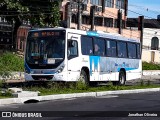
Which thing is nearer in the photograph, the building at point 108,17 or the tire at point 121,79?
the tire at point 121,79

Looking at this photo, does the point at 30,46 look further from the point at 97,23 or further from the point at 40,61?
the point at 97,23

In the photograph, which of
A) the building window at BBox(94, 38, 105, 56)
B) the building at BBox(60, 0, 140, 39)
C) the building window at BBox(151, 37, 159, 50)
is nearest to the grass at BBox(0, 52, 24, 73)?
the building window at BBox(94, 38, 105, 56)

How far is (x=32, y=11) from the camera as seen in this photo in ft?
154

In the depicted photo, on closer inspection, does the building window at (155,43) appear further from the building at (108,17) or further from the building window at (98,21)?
the building window at (98,21)

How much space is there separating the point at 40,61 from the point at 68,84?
185 centimetres

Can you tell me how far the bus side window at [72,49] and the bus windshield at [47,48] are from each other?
1.29 ft

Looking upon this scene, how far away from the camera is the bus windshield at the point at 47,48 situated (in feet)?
79.1

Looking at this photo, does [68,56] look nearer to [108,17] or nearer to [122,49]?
[122,49]

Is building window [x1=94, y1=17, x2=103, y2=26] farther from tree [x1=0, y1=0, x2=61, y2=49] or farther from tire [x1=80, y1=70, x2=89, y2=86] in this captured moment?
tire [x1=80, y1=70, x2=89, y2=86]

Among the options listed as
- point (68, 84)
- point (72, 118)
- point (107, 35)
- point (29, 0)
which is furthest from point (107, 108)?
point (29, 0)

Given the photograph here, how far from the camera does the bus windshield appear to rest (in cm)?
2411

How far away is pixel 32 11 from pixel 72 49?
2294 cm

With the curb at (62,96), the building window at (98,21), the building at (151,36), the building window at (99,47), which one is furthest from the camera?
the building at (151,36)

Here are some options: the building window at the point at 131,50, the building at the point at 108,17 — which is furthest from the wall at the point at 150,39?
the building window at the point at 131,50
